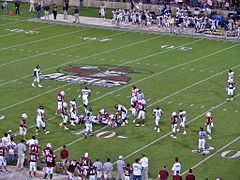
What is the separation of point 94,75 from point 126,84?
2400mm

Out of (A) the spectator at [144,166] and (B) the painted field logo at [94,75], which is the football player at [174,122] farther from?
(B) the painted field logo at [94,75]

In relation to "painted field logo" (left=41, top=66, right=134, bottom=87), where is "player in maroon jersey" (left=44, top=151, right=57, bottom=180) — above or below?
above

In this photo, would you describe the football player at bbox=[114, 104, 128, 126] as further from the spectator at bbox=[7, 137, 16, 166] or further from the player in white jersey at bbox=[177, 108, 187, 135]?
the spectator at bbox=[7, 137, 16, 166]

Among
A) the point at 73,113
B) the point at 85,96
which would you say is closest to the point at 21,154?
the point at 73,113

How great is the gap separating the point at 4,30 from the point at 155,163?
1034 inches

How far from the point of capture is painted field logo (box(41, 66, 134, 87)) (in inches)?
1667

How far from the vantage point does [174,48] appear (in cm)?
5044

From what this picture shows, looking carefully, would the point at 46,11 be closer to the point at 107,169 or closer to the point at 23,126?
the point at 23,126

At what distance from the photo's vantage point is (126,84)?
41.9 meters

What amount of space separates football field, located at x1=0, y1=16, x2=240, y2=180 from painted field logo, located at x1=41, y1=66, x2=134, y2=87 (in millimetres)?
45

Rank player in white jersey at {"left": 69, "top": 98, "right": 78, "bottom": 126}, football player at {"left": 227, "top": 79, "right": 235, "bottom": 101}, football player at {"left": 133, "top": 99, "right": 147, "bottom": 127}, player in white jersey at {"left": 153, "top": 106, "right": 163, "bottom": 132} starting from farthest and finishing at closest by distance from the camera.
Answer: football player at {"left": 227, "top": 79, "right": 235, "bottom": 101}
football player at {"left": 133, "top": 99, "right": 147, "bottom": 127}
player in white jersey at {"left": 69, "top": 98, "right": 78, "bottom": 126}
player in white jersey at {"left": 153, "top": 106, "right": 163, "bottom": 132}

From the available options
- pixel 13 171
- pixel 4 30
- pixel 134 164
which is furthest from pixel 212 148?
pixel 4 30

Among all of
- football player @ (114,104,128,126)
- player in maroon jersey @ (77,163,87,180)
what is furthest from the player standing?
player in maroon jersey @ (77,163,87,180)

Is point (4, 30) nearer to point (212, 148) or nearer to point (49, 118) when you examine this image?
point (49, 118)
